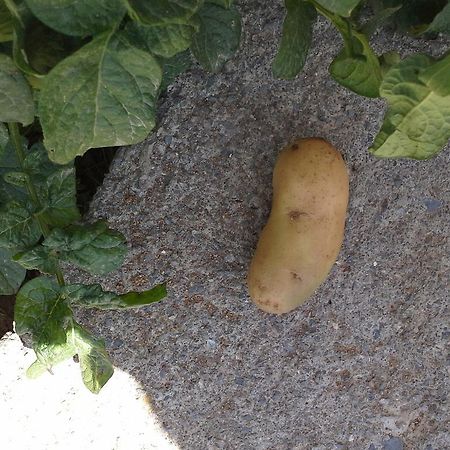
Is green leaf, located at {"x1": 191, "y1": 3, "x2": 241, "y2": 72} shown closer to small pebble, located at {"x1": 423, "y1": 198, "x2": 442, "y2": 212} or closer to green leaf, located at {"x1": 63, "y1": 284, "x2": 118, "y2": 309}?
green leaf, located at {"x1": 63, "y1": 284, "x2": 118, "y2": 309}

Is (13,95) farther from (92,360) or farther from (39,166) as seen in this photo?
(92,360)

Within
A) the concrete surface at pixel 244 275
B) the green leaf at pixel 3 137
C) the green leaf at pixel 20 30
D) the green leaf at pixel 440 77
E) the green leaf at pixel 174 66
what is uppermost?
the green leaf at pixel 440 77

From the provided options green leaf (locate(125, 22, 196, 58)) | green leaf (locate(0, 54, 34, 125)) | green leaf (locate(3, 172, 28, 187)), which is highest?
green leaf (locate(125, 22, 196, 58))

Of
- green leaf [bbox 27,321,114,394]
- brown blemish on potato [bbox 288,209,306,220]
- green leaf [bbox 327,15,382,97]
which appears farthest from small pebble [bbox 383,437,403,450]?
green leaf [bbox 327,15,382,97]

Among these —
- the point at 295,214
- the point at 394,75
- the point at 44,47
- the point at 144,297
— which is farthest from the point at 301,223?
the point at 44,47

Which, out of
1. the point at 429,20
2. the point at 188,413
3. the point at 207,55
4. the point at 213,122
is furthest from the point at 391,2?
the point at 188,413

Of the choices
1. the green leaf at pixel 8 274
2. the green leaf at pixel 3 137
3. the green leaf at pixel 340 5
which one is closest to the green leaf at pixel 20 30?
the green leaf at pixel 3 137

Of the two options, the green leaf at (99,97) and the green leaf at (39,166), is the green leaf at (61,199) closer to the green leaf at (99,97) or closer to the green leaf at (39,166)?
the green leaf at (39,166)
